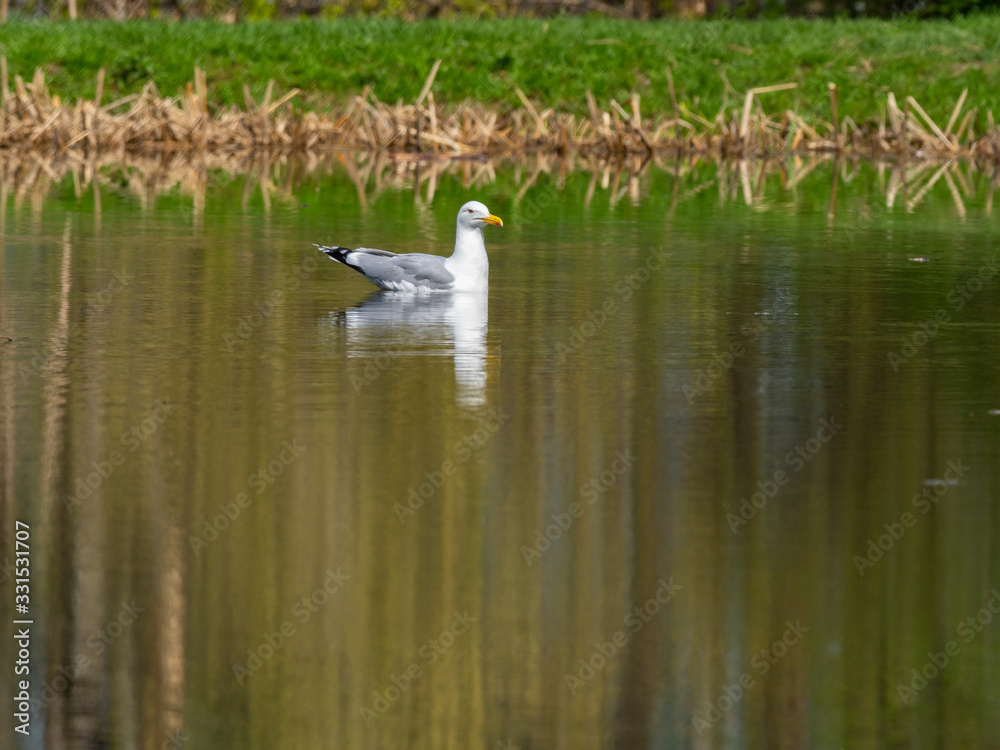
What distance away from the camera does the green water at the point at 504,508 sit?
566 cm

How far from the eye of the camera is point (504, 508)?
7516mm

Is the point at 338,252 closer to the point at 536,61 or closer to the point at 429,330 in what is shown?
the point at 429,330

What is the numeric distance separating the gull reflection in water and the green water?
0.15 ft

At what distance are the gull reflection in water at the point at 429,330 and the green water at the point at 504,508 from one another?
0.05 meters

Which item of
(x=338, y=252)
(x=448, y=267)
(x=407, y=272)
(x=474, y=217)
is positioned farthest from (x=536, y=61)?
(x=407, y=272)

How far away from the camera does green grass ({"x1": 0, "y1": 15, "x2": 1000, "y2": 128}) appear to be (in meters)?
32.4

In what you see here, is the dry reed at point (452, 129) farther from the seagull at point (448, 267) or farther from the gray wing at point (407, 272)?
the seagull at point (448, 267)

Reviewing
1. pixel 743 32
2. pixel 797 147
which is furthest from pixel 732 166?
pixel 743 32

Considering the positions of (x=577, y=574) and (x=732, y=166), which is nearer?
(x=577, y=574)

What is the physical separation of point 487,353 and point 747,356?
1512 millimetres

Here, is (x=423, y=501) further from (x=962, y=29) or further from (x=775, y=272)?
(x=962, y=29)

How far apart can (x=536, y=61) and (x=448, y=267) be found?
21077mm

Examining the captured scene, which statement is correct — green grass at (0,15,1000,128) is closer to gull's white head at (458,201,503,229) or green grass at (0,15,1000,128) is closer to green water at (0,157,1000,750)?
green water at (0,157,1000,750)

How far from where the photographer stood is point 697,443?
866 centimetres
